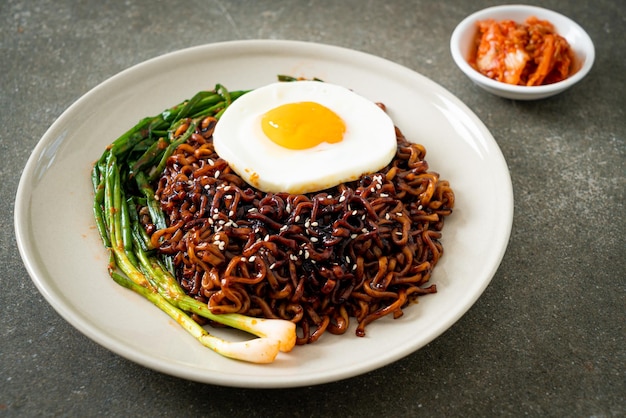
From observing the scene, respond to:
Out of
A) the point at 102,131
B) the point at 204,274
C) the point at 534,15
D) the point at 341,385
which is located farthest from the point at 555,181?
the point at 102,131

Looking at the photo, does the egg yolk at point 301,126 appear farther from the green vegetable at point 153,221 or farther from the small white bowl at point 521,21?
the small white bowl at point 521,21

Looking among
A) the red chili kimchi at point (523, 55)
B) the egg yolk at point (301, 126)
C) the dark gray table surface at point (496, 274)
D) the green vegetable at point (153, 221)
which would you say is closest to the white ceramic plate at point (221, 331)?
the green vegetable at point (153, 221)

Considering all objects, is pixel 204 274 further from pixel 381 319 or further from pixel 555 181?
pixel 555 181

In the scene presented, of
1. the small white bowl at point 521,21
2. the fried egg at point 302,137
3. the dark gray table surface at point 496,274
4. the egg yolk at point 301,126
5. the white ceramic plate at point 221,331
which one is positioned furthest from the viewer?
the small white bowl at point 521,21

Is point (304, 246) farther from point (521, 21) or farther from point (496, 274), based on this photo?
point (521, 21)

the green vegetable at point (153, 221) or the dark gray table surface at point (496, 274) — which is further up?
the green vegetable at point (153, 221)

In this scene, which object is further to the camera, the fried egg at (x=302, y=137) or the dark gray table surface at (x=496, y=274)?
the fried egg at (x=302, y=137)

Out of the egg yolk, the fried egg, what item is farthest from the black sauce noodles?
the egg yolk
